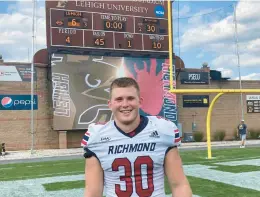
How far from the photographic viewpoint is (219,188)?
679 cm

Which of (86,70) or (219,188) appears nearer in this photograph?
(219,188)

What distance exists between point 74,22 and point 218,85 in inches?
464

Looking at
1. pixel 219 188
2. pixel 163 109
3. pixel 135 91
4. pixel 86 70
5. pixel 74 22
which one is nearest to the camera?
pixel 135 91

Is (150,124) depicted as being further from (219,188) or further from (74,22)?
(74,22)

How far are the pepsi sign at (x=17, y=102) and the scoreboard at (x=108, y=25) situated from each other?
3368 millimetres

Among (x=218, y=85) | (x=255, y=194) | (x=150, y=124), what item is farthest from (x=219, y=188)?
(x=218, y=85)

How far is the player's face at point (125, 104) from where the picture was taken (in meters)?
2.11

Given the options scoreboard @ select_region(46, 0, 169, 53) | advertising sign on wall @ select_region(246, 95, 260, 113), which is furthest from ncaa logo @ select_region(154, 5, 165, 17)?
advertising sign on wall @ select_region(246, 95, 260, 113)

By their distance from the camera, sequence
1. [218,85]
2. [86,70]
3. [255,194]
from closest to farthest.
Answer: [255,194]
[86,70]
[218,85]

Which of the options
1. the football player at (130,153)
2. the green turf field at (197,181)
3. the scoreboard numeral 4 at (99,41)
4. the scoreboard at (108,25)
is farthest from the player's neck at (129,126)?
the scoreboard numeral 4 at (99,41)

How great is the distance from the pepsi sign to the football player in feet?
63.8

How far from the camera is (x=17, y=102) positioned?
20.7 m

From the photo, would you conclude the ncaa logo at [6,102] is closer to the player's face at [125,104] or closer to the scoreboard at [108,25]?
the scoreboard at [108,25]

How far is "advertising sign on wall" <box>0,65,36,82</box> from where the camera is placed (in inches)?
805
